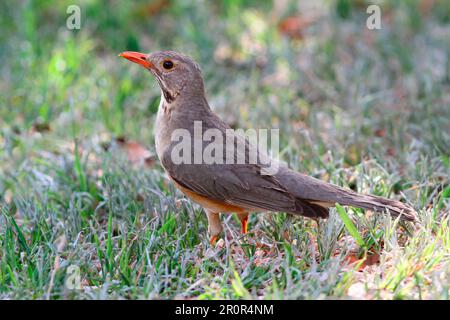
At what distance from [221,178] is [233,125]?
83.7 inches

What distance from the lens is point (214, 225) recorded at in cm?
506

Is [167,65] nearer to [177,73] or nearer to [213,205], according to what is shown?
[177,73]

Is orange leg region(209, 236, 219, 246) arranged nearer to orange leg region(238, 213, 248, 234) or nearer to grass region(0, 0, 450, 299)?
grass region(0, 0, 450, 299)

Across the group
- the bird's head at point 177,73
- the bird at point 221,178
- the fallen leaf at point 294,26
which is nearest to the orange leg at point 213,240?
the bird at point 221,178

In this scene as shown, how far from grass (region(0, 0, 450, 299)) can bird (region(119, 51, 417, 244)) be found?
0.14 metres

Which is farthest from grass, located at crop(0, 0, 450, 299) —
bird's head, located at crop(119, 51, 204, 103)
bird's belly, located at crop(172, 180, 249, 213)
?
bird's head, located at crop(119, 51, 204, 103)

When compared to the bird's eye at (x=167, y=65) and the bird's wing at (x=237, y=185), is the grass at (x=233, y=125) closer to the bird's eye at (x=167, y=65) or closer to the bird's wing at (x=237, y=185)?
the bird's wing at (x=237, y=185)

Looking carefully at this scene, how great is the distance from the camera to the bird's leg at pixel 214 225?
199 inches

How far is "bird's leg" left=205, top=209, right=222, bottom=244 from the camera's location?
16.6 feet

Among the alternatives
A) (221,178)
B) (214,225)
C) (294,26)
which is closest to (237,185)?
(221,178)

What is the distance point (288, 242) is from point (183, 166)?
837mm

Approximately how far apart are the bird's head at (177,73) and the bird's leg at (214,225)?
88cm

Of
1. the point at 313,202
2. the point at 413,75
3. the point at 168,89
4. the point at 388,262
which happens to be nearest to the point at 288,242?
the point at 313,202

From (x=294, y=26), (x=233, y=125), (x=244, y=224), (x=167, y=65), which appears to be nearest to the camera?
(x=244, y=224)
